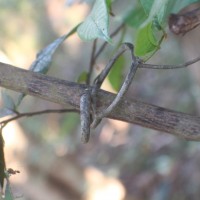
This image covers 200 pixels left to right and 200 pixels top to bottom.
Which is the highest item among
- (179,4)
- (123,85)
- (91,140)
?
(91,140)

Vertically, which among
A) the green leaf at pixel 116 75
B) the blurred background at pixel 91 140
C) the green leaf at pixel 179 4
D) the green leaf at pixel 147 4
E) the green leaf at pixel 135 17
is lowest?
the green leaf at pixel 147 4

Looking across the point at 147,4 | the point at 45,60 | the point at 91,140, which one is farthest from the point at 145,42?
the point at 91,140

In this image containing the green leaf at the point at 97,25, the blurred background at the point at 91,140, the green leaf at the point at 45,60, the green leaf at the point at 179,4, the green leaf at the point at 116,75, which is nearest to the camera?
the green leaf at the point at 97,25

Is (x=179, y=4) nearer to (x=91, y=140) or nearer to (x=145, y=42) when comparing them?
(x=145, y=42)

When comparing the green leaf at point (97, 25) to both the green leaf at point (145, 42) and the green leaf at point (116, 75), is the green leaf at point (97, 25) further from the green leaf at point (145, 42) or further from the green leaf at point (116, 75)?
the green leaf at point (116, 75)

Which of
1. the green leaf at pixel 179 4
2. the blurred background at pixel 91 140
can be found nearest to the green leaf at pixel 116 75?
→ the blurred background at pixel 91 140

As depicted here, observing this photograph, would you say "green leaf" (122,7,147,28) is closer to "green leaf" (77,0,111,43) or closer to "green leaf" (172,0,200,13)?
"green leaf" (172,0,200,13)

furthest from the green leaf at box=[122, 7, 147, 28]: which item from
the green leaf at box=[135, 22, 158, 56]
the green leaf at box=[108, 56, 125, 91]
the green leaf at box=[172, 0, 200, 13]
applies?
the green leaf at box=[135, 22, 158, 56]
